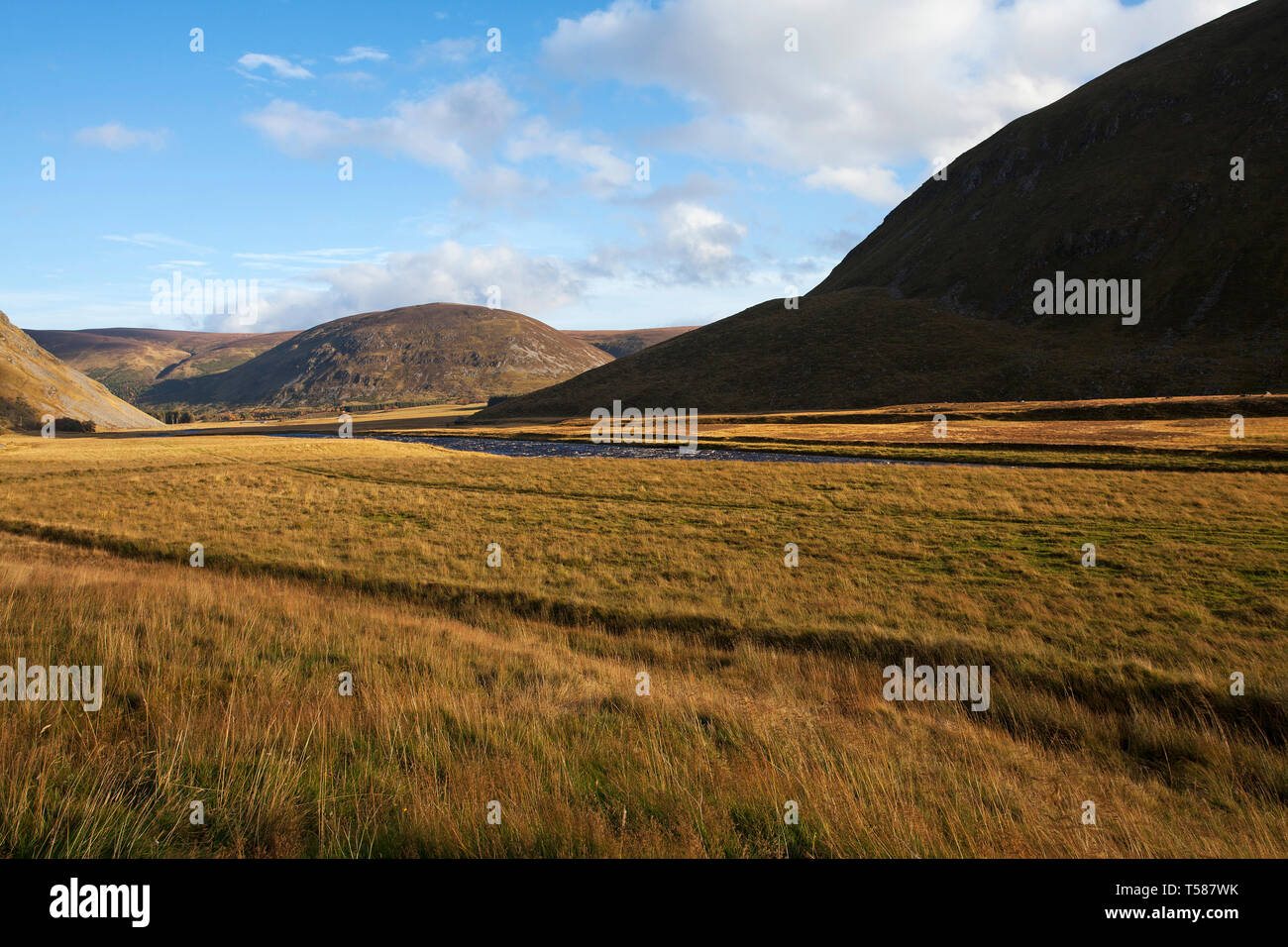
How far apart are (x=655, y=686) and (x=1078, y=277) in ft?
505

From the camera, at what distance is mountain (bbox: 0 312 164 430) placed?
122 metres

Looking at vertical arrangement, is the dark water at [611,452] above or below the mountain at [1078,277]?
below

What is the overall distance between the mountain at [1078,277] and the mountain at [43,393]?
88175 mm

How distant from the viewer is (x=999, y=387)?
103438 millimetres

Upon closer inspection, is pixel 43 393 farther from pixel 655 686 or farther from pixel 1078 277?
pixel 1078 277

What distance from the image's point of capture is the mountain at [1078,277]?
4097 inches

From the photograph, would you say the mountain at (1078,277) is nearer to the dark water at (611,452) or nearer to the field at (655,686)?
the dark water at (611,452)

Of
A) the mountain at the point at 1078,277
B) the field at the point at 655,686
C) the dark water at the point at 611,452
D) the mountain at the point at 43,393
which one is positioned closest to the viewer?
the field at the point at 655,686

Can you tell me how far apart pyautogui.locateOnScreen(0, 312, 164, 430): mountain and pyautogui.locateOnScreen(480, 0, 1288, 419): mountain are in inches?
3471

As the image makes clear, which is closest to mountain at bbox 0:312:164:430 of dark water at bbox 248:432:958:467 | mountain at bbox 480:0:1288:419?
mountain at bbox 480:0:1288:419

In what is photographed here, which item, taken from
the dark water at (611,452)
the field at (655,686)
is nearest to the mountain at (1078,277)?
the dark water at (611,452)

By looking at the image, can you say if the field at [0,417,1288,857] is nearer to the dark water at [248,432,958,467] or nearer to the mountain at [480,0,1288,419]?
the dark water at [248,432,958,467]
